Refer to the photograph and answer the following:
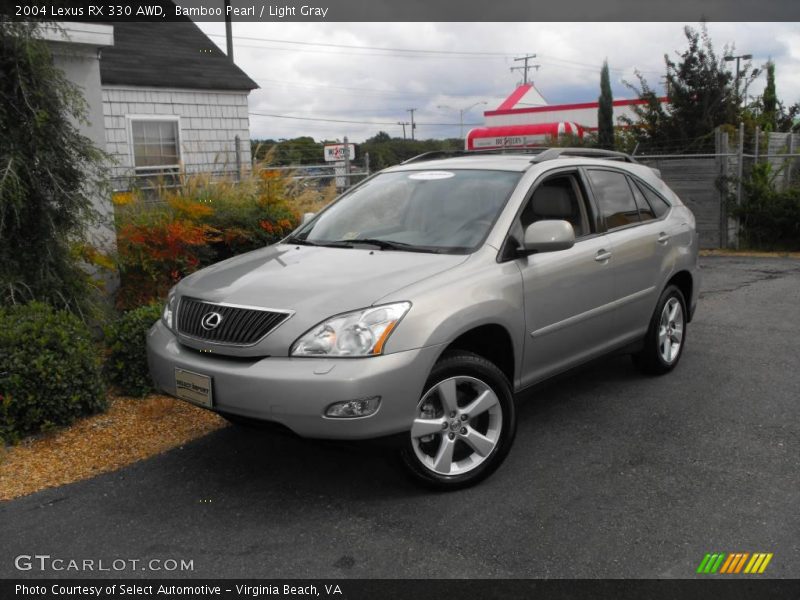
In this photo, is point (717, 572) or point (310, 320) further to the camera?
point (310, 320)

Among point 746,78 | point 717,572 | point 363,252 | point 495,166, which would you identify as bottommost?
point 717,572

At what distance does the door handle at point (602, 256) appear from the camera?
519 cm

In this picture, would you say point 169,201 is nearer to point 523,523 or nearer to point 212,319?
point 212,319

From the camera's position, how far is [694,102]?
18.3m

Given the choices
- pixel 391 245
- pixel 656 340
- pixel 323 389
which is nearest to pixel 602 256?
pixel 656 340

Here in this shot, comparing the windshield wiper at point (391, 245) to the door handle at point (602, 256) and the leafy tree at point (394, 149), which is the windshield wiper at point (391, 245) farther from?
the leafy tree at point (394, 149)

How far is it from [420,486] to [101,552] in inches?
61.4

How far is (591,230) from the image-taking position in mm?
5312

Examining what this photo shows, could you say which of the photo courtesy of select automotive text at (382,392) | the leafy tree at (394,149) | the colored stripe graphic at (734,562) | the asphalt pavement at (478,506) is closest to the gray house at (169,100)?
the photo courtesy of select automotive text at (382,392)

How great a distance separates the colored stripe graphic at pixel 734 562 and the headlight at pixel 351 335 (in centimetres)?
171

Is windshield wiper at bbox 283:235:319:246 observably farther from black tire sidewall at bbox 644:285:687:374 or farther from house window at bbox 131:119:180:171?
house window at bbox 131:119:180:171

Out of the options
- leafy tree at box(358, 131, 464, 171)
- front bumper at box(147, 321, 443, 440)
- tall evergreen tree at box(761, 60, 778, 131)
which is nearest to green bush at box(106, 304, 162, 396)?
front bumper at box(147, 321, 443, 440)

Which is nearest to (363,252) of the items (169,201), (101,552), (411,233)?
(411,233)

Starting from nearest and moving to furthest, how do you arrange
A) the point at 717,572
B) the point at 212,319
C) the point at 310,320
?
1. the point at 717,572
2. the point at 310,320
3. the point at 212,319
